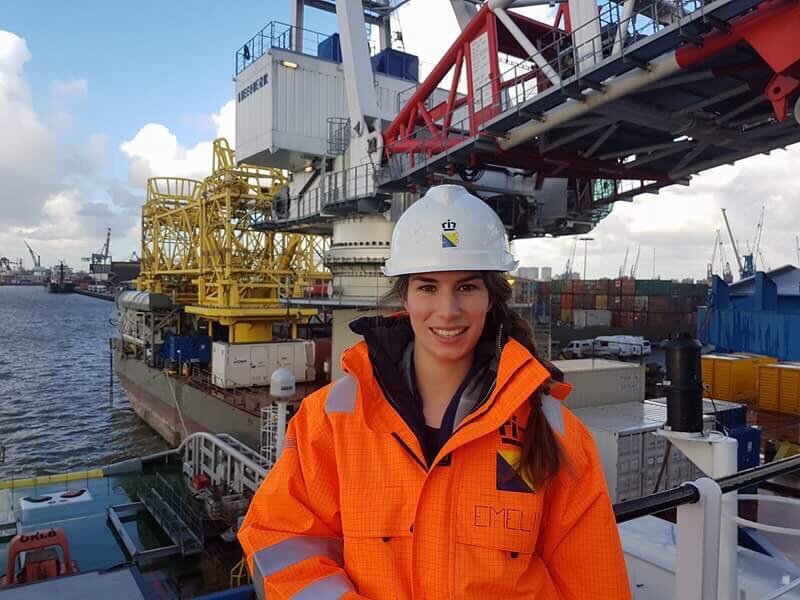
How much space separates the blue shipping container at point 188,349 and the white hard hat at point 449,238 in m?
29.7

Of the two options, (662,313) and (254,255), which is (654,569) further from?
(662,313)

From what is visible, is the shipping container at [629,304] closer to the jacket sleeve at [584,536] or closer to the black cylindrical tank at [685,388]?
A: the black cylindrical tank at [685,388]

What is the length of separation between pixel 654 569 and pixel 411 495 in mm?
4135

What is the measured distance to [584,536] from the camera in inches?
76.2

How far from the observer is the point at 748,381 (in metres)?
21.0

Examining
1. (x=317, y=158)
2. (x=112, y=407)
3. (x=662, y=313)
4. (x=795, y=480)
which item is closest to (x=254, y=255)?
(x=317, y=158)

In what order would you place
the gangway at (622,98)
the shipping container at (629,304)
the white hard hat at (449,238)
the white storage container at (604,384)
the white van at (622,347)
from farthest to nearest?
the shipping container at (629,304) < the white van at (622,347) < the white storage container at (604,384) < the gangway at (622,98) < the white hard hat at (449,238)

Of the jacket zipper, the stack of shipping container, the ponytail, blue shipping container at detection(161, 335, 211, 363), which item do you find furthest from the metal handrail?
the stack of shipping container

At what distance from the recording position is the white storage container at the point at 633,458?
11109 millimetres

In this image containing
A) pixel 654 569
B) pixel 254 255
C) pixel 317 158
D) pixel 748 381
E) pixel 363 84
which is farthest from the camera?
pixel 254 255

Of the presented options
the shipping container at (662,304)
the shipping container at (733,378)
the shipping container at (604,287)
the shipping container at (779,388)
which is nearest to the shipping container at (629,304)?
the shipping container at (662,304)

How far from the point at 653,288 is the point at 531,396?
65.1 metres

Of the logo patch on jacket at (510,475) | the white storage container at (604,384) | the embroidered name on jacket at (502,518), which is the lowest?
the white storage container at (604,384)

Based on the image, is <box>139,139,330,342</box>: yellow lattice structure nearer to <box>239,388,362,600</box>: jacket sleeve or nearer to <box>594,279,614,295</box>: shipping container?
<box>239,388,362,600</box>: jacket sleeve
